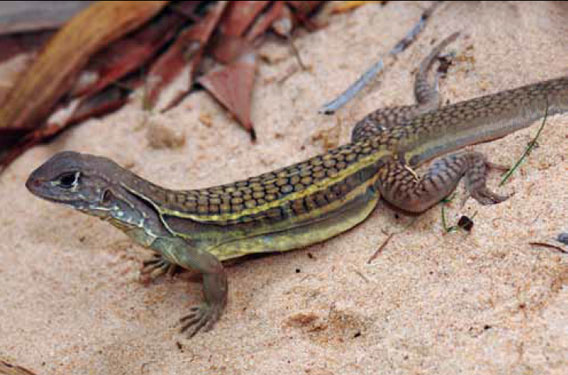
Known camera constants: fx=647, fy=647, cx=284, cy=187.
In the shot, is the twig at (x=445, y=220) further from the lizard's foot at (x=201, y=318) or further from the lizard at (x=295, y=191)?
the lizard's foot at (x=201, y=318)

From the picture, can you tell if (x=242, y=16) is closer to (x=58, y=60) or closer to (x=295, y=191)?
(x=58, y=60)

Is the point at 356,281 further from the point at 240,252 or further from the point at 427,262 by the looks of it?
the point at 240,252

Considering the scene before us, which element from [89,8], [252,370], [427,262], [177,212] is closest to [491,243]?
[427,262]

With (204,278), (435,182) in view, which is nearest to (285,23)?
(435,182)

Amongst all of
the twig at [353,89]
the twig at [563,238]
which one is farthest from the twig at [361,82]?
the twig at [563,238]

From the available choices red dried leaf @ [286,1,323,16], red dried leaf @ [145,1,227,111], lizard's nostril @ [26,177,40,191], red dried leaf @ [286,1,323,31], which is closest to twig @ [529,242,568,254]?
lizard's nostril @ [26,177,40,191]
